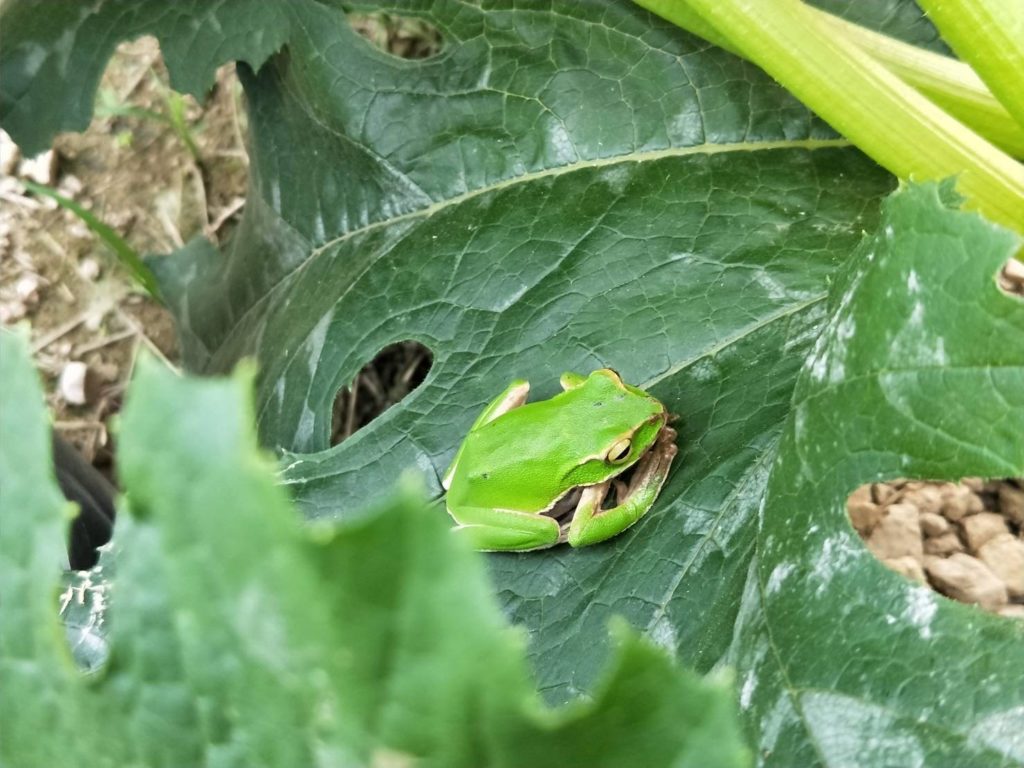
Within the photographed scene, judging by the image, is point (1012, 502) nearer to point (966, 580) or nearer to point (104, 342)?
point (966, 580)

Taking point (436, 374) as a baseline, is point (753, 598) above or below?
above

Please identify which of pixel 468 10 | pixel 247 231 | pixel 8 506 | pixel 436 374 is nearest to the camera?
pixel 8 506

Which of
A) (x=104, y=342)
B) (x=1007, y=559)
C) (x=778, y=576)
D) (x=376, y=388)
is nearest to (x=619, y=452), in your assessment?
(x=778, y=576)

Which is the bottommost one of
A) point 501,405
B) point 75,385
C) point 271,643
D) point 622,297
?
point 75,385

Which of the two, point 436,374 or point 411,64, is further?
point 411,64

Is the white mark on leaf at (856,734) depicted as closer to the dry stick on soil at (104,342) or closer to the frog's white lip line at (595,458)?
the frog's white lip line at (595,458)

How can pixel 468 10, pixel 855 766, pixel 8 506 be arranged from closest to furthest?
1. pixel 8 506
2. pixel 855 766
3. pixel 468 10

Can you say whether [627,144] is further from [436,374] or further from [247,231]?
[247,231]

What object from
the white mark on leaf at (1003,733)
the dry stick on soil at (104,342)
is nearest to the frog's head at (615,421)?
the white mark on leaf at (1003,733)

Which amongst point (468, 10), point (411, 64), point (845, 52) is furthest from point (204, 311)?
point (845, 52)
